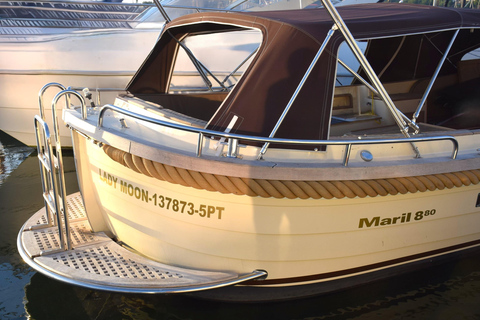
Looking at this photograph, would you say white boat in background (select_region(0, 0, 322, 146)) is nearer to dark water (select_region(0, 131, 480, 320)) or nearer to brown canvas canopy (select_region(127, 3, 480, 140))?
dark water (select_region(0, 131, 480, 320))

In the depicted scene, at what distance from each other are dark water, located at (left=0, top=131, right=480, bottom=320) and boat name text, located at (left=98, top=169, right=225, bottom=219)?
0.82 meters

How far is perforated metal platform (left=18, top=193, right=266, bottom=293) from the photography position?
9.87ft

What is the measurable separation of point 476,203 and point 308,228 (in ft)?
4.89

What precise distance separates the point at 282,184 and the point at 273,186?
0.06 m

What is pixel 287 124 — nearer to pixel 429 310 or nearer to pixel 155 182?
pixel 155 182

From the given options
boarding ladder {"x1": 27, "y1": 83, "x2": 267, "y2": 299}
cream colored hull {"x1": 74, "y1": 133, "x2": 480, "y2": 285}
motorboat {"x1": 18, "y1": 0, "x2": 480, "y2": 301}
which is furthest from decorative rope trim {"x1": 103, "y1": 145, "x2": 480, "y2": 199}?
boarding ladder {"x1": 27, "y1": 83, "x2": 267, "y2": 299}

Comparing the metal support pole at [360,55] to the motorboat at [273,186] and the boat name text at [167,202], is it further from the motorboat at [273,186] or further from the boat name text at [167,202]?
the boat name text at [167,202]

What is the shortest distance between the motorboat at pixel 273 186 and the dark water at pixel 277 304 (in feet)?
0.43

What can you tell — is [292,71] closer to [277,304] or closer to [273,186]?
[273,186]

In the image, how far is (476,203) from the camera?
361cm

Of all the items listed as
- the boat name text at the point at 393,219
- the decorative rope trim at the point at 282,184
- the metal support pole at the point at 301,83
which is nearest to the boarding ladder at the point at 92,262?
the decorative rope trim at the point at 282,184

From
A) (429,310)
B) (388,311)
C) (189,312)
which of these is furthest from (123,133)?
(429,310)

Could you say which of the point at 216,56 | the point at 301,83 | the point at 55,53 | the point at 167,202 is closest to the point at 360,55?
the point at 301,83

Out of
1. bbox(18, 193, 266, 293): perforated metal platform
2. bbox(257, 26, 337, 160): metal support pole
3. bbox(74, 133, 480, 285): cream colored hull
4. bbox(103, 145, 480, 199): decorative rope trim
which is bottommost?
bbox(18, 193, 266, 293): perforated metal platform
